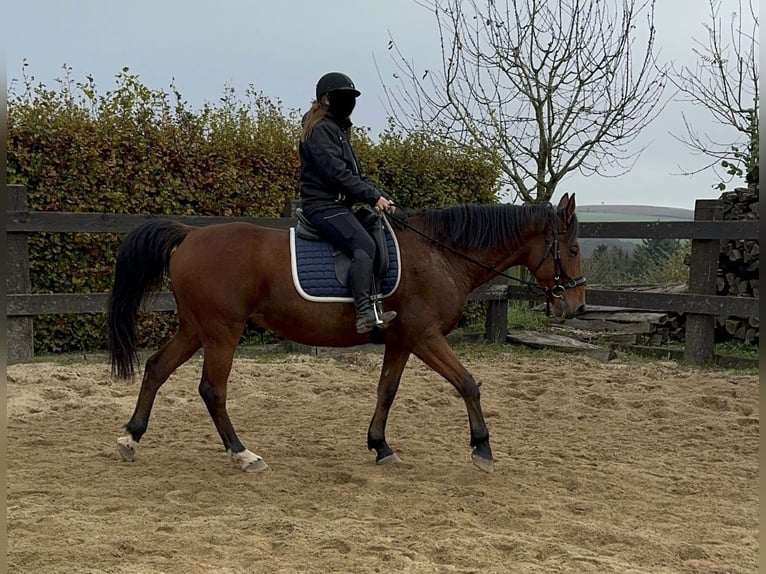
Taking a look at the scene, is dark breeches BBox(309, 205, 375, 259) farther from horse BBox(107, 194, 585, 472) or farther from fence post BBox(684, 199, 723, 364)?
fence post BBox(684, 199, 723, 364)

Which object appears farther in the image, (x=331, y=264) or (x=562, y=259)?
(x=562, y=259)

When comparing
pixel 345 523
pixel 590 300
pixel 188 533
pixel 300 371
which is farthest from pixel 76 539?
pixel 590 300

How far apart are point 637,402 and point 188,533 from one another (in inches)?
170

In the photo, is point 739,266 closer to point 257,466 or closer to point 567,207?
point 567,207

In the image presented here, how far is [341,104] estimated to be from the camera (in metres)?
5.04

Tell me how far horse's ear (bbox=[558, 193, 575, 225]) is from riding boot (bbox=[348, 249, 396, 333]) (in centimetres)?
135

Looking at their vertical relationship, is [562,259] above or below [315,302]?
above

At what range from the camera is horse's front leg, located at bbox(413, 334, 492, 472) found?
4816 millimetres

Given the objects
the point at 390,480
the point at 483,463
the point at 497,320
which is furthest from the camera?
the point at 497,320

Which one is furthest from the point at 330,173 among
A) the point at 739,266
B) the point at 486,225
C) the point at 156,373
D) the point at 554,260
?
the point at 739,266

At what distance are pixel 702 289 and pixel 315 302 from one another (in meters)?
5.32

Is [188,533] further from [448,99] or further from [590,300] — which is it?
[448,99]

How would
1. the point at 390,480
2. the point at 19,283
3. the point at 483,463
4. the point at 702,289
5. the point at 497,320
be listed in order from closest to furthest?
the point at 390,480, the point at 483,463, the point at 19,283, the point at 702,289, the point at 497,320

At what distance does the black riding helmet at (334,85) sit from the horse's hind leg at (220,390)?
1619 mm
